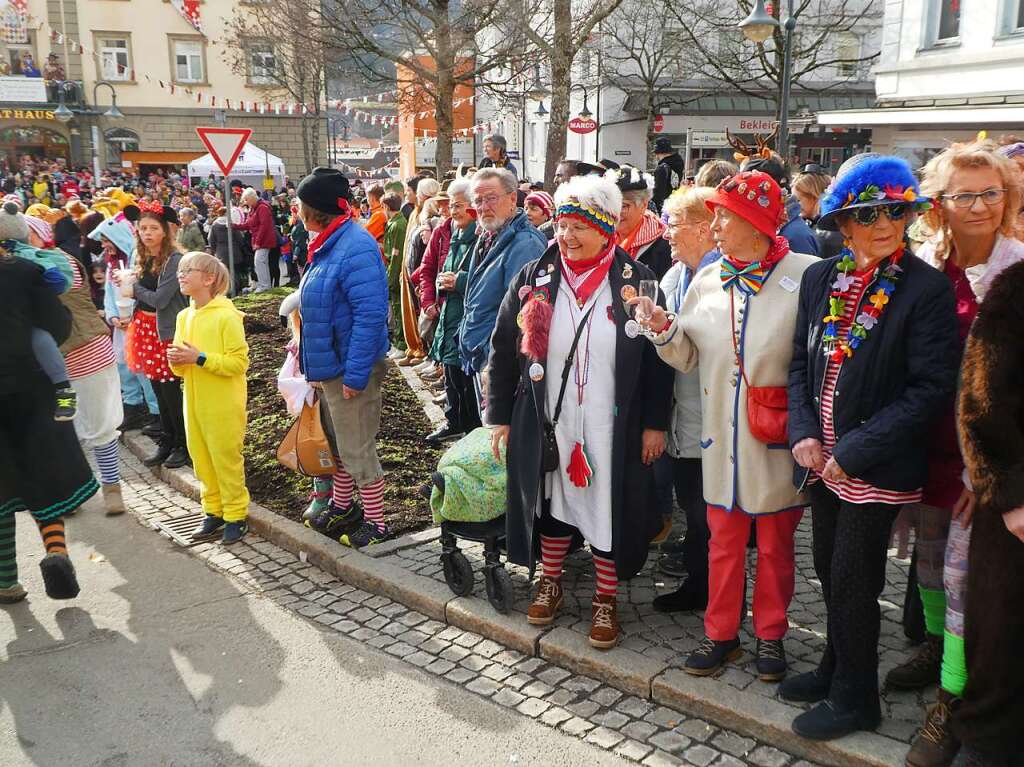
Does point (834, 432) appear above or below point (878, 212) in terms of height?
below

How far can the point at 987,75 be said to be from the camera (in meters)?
15.6

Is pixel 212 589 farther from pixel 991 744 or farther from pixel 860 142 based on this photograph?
pixel 860 142

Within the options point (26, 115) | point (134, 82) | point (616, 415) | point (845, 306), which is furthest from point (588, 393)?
point (26, 115)

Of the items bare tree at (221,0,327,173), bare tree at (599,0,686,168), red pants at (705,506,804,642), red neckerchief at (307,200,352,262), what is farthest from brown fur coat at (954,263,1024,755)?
bare tree at (221,0,327,173)

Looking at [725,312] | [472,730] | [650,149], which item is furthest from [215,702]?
[650,149]

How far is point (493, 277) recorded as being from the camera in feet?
18.5

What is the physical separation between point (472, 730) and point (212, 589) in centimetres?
216

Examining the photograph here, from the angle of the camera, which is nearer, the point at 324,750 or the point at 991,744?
the point at 991,744

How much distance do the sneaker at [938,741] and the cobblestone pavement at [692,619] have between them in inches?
6.0

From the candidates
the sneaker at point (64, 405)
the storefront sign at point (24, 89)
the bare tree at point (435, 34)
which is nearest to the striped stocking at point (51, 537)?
the sneaker at point (64, 405)

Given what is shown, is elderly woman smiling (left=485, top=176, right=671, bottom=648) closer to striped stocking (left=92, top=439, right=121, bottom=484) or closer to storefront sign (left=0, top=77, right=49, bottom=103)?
striped stocking (left=92, top=439, right=121, bottom=484)

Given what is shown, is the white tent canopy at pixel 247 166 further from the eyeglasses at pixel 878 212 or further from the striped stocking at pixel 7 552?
the eyeglasses at pixel 878 212

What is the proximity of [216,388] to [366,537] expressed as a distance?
133 cm

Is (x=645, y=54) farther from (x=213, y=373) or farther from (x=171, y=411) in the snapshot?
(x=213, y=373)
